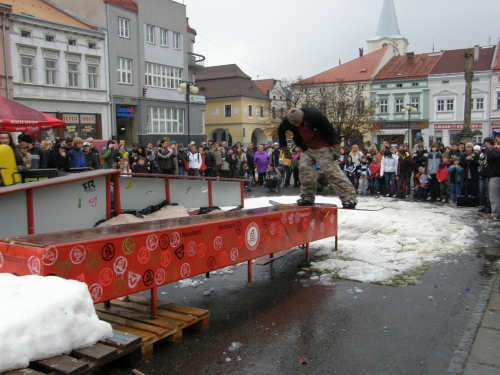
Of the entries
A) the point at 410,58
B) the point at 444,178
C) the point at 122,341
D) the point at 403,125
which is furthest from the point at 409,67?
the point at 122,341

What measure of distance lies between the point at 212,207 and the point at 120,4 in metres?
34.9

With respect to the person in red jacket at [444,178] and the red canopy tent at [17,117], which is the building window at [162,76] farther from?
the person in red jacket at [444,178]

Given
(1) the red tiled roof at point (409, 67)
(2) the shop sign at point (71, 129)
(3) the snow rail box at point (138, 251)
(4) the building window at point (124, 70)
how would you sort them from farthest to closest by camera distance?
(1) the red tiled roof at point (409, 67) → (4) the building window at point (124, 70) → (2) the shop sign at point (71, 129) → (3) the snow rail box at point (138, 251)

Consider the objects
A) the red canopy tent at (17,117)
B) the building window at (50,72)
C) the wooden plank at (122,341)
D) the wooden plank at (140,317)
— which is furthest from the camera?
the building window at (50,72)

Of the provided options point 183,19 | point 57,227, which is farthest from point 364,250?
point 183,19

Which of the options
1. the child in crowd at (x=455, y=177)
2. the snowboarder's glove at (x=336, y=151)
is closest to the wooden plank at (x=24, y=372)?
the snowboarder's glove at (x=336, y=151)

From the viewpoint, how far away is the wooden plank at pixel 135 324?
449 centimetres

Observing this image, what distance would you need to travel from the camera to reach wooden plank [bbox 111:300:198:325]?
489 cm

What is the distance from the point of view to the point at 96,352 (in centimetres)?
303

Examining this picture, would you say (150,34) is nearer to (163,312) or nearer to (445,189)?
(445,189)

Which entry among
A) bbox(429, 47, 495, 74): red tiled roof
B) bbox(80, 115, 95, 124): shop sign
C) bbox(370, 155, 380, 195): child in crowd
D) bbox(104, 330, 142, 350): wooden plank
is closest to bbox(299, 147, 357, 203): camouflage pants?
bbox(104, 330, 142, 350): wooden plank

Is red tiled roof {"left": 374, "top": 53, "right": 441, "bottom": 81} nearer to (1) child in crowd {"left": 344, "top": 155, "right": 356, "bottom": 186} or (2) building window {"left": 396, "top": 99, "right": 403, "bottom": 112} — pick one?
(2) building window {"left": 396, "top": 99, "right": 403, "bottom": 112}

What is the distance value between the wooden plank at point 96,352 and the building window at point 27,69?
33.4 meters

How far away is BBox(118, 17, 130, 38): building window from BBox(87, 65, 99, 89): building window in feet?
14.5
